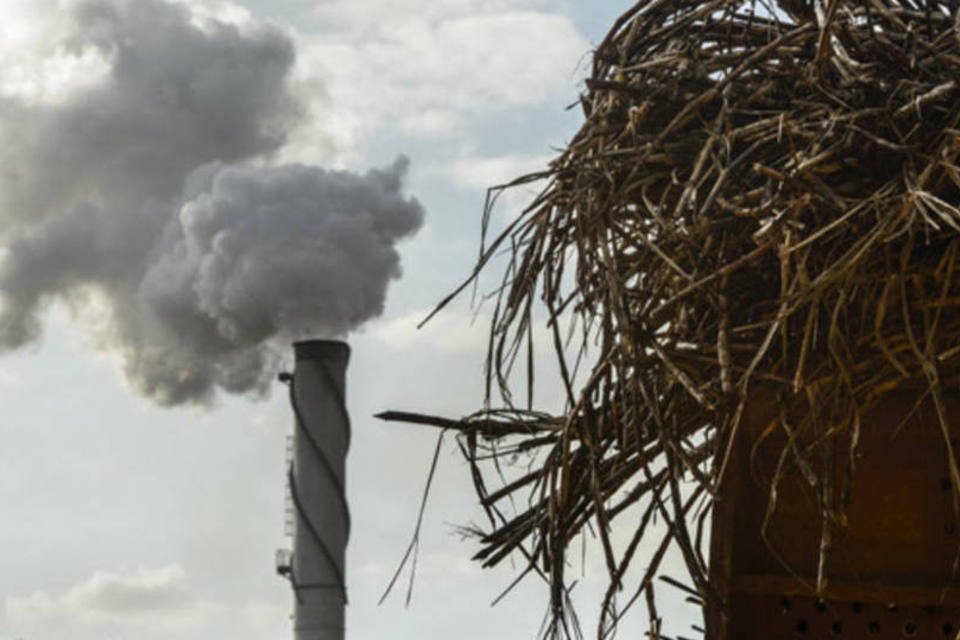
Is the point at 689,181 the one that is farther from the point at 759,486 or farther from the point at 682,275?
the point at 759,486

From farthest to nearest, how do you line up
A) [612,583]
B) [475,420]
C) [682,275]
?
[475,420], [612,583], [682,275]

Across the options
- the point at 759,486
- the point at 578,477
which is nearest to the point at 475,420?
the point at 578,477

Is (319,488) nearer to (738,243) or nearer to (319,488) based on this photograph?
(319,488)

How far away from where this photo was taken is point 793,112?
468 cm

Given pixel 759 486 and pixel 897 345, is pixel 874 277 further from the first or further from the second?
pixel 759 486

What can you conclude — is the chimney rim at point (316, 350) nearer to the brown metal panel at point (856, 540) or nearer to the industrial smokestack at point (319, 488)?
the industrial smokestack at point (319, 488)

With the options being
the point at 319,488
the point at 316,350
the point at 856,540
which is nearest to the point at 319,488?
the point at 319,488

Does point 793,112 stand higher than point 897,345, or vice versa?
point 793,112

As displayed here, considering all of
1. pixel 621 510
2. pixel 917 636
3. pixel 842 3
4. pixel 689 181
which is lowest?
pixel 917 636

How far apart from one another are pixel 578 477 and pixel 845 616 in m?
0.71

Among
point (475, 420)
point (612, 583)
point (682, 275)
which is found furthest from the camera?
point (475, 420)

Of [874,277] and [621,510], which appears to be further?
[621,510]

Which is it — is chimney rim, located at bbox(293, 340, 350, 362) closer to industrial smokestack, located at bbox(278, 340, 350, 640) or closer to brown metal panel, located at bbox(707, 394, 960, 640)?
industrial smokestack, located at bbox(278, 340, 350, 640)

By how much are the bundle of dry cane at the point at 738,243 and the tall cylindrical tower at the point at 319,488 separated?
28345 millimetres
